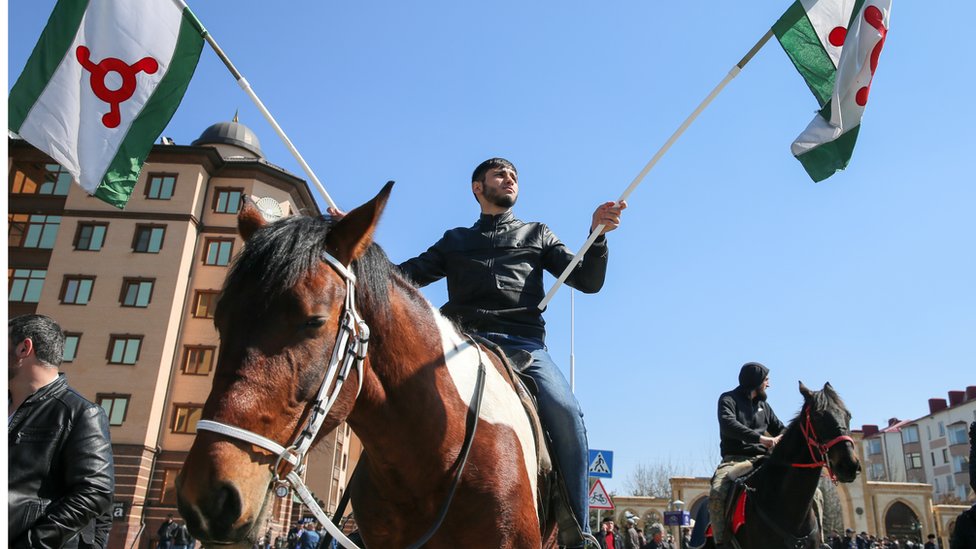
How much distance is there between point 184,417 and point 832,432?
38.8 metres

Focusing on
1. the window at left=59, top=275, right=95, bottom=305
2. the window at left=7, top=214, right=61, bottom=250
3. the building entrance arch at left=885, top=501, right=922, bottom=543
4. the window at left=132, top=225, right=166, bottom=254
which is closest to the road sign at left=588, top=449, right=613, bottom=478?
the window at left=132, top=225, right=166, bottom=254

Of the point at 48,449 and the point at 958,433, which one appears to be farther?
the point at 958,433

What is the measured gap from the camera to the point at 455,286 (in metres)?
4.39

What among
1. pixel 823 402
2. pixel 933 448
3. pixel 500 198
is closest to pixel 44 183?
pixel 500 198

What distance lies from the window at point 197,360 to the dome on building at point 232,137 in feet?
48.1

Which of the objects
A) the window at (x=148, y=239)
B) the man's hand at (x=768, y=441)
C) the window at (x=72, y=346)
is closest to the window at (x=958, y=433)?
the window at (x=148, y=239)

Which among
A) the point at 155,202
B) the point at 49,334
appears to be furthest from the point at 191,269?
the point at 49,334

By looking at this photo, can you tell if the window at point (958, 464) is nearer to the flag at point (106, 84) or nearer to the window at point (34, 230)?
the window at point (34, 230)

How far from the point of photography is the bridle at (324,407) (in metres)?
2.17

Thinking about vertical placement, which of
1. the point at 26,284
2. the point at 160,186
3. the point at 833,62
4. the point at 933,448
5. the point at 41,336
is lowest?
the point at 41,336

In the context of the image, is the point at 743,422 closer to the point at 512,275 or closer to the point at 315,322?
the point at 512,275

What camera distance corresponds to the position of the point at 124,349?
3959 cm

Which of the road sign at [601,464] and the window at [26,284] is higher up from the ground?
the window at [26,284]

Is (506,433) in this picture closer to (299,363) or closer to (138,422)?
(299,363)
